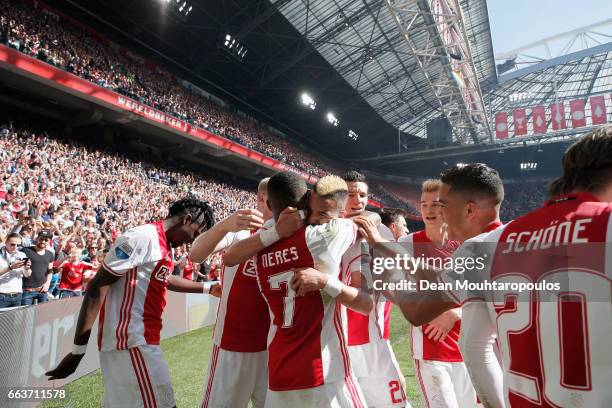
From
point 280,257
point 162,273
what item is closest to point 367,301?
point 280,257

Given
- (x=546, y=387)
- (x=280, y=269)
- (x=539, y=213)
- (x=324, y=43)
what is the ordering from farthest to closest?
(x=324, y=43)
(x=280, y=269)
(x=539, y=213)
(x=546, y=387)

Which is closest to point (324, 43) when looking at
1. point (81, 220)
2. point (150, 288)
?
point (81, 220)

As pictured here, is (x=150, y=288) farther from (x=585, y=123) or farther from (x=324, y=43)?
(x=585, y=123)

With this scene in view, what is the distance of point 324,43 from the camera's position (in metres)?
25.1

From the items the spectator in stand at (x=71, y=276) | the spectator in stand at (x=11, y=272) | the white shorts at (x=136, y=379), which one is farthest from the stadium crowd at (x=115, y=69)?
the white shorts at (x=136, y=379)

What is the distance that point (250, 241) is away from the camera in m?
2.16

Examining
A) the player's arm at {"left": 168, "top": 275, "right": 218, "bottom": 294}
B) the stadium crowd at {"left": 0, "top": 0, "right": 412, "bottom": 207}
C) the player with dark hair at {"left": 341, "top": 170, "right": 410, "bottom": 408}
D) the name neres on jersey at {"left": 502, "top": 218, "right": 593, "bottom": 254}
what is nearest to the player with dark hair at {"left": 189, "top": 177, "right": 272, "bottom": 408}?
the player with dark hair at {"left": 341, "top": 170, "right": 410, "bottom": 408}

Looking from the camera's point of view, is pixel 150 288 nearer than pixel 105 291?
No

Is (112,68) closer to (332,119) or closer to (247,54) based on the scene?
(247,54)

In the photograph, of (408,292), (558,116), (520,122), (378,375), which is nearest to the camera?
(408,292)

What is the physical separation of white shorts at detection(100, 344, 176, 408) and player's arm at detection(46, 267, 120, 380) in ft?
0.55

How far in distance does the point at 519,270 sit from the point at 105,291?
8.06ft

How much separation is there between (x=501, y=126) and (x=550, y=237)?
38721 mm

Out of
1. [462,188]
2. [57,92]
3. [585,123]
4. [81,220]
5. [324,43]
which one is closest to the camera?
[462,188]
